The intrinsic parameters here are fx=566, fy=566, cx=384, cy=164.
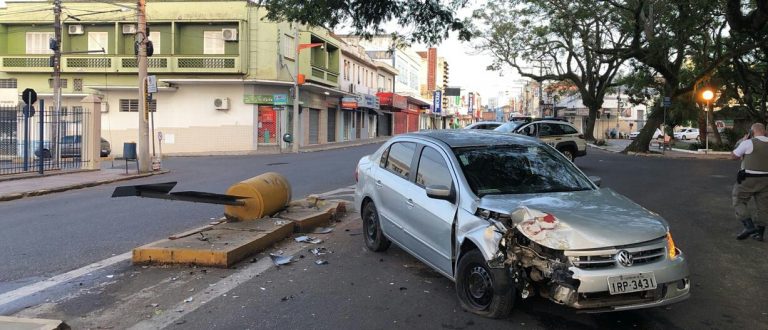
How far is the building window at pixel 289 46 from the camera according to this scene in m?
34.5

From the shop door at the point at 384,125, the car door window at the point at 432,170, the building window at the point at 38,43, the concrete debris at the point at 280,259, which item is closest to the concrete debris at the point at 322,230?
the concrete debris at the point at 280,259

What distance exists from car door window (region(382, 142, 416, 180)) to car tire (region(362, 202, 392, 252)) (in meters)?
0.62

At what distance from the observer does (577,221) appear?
4.30 metres

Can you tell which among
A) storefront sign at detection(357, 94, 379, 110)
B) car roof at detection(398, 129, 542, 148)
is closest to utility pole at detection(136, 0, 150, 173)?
car roof at detection(398, 129, 542, 148)

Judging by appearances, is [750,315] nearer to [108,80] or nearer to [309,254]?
[309,254]

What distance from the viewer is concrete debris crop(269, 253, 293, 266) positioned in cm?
643

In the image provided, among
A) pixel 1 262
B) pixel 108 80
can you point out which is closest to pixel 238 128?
pixel 108 80

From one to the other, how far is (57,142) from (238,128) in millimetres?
14493

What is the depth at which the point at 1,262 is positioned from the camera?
21.9 feet

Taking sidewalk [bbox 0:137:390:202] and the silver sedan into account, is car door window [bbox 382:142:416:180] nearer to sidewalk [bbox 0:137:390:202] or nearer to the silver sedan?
the silver sedan

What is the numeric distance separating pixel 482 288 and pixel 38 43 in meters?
39.1

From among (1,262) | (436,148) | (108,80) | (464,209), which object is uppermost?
(108,80)

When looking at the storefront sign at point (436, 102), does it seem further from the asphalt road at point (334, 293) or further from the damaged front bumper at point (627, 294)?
the damaged front bumper at point (627, 294)

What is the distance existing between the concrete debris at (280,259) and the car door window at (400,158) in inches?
62.7
